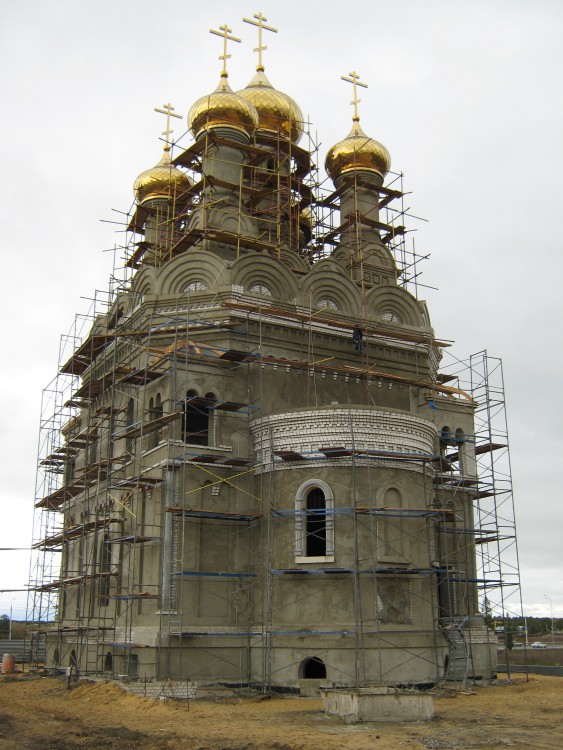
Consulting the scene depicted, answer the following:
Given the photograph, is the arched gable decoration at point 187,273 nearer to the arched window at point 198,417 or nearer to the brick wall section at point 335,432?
the arched window at point 198,417

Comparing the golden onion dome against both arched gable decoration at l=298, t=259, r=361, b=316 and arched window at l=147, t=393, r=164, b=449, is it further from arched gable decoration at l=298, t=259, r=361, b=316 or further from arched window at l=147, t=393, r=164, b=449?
arched window at l=147, t=393, r=164, b=449

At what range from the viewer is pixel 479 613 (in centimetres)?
2252

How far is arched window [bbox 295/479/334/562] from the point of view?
59.6 feet

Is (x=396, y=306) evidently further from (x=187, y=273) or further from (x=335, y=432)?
(x=335, y=432)

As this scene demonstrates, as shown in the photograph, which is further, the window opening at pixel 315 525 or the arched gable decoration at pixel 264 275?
the arched gable decoration at pixel 264 275

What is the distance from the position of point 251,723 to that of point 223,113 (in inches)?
682

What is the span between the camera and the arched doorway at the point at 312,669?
17734mm

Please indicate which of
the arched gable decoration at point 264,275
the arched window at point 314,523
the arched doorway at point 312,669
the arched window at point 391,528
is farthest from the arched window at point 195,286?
the arched doorway at point 312,669

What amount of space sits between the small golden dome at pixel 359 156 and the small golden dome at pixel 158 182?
4.96 meters

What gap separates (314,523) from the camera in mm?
18781

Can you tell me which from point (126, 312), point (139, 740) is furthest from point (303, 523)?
point (126, 312)

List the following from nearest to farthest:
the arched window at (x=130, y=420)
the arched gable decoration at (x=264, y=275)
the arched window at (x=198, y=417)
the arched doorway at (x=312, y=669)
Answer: the arched doorway at (x=312, y=669)
the arched window at (x=198, y=417)
the arched window at (x=130, y=420)
the arched gable decoration at (x=264, y=275)

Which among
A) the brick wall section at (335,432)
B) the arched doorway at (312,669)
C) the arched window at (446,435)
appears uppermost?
the arched window at (446,435)

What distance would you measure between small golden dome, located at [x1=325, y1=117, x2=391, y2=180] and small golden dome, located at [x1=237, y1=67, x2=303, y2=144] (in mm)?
1408
